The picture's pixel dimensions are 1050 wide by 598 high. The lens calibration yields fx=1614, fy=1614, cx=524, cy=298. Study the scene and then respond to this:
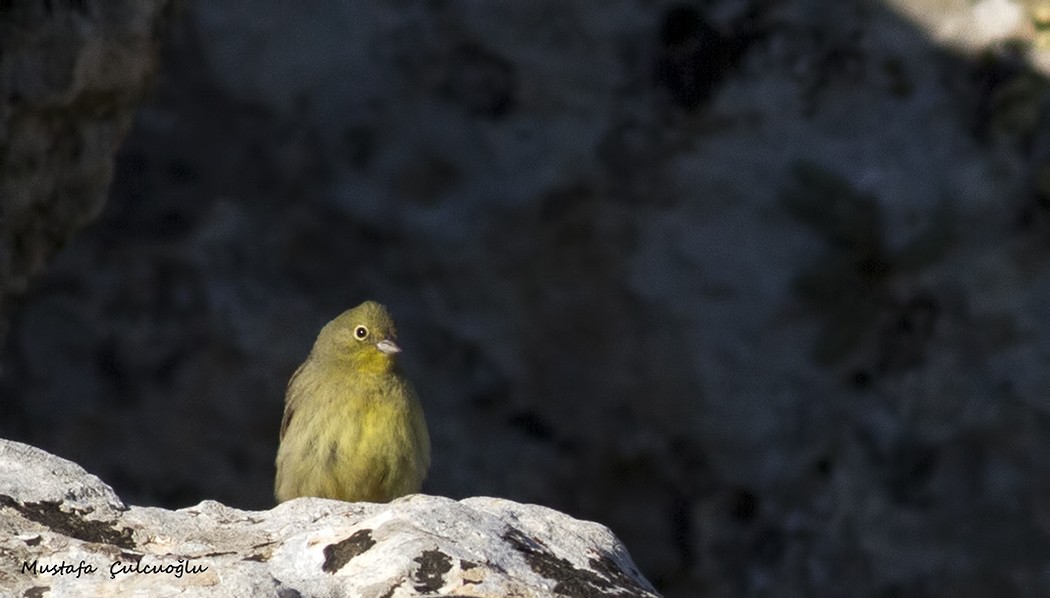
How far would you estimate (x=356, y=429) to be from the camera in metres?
6.17

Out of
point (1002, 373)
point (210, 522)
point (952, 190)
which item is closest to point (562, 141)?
point (952, 190)

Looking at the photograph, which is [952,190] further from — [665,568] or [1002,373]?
[665,568]

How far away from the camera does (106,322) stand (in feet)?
28.6

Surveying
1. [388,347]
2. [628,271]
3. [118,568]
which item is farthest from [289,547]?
[628,271]

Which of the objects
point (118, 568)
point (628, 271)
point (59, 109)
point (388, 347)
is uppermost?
point (628, 271)

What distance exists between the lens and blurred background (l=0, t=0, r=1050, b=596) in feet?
27.7

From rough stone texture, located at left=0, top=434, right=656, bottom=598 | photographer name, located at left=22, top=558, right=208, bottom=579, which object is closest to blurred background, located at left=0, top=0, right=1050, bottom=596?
rough stone texture, located at left=0, top=434, right=656, bottom=598

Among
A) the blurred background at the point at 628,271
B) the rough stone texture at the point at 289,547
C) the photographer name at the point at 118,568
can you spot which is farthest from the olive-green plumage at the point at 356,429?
the blurred background at the point at 628,271

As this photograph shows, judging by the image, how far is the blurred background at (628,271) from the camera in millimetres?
8438

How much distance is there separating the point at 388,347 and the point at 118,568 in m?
2.58

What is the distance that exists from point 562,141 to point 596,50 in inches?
20.7

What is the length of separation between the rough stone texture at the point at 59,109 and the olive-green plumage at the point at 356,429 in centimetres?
127

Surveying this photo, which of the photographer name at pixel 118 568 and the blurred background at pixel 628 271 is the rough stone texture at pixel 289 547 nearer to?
the photographer name at pixel 118 568

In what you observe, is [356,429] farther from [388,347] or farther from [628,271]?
[628,271]
